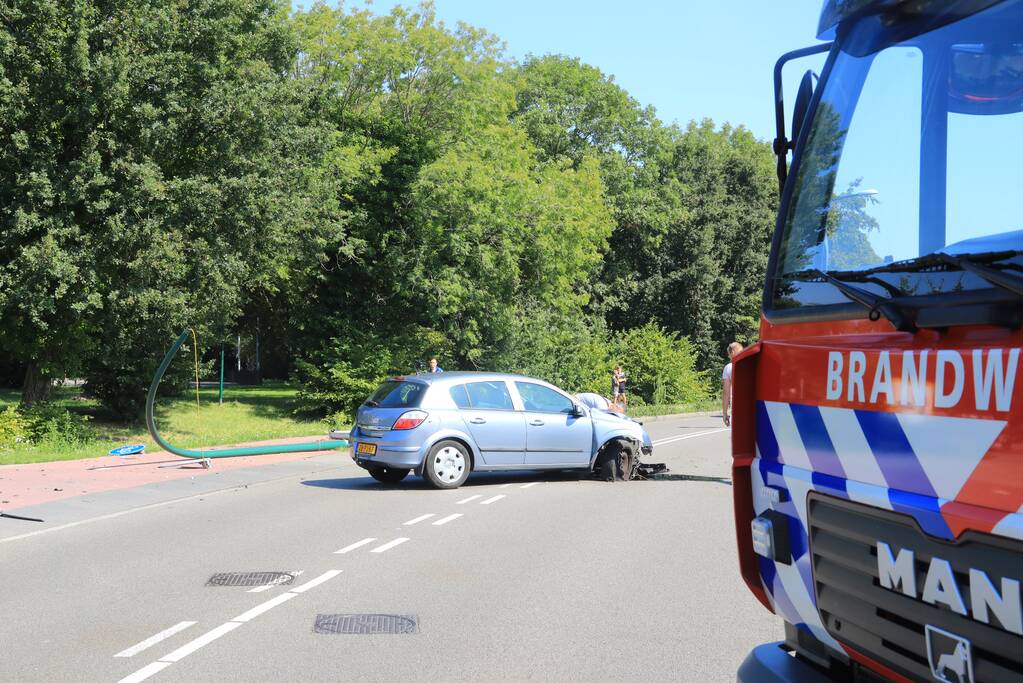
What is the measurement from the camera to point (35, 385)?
24.5m

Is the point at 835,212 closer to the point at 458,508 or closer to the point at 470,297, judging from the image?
the point at 458,508

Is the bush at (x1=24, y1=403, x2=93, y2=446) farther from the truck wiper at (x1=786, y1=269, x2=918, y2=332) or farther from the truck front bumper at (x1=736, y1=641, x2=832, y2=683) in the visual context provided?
the truck wiper at (x1=786, y1=269, x2=918, y2=332)

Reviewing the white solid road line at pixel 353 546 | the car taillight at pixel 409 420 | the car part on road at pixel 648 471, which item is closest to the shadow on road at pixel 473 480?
the car part on road at pixel 648 471

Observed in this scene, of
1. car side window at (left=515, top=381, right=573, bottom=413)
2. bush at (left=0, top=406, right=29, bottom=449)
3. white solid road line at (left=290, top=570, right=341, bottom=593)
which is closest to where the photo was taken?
white solid road line at (left=290, top=570, right=341, bottom=593)

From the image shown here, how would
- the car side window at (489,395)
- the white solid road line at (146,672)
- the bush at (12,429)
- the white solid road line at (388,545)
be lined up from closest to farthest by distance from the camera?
the white solid road line at (146,672) → the white solid road line at (388,545) → the car side window at (489,395) → the bush at (12,429)

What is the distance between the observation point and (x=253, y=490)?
14.3m

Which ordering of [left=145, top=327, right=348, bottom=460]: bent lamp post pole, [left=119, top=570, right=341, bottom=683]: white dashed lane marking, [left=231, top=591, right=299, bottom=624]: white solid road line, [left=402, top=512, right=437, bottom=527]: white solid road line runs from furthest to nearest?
[left=145, top=327, right=348, bottom=460]: bent lamp post pole
[left=402, top=512, right=437, bottom=527]: white solid road line
[left=231, top=591, right=299, bottom=624]: white solid road line
[left=119, top=570, right=341, bottom=683]: white dashed lane marking

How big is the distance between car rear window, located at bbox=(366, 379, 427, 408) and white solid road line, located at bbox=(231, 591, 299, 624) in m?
6.66

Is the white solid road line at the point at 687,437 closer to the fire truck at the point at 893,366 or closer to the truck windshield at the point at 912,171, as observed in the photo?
the fire truck at the point at 893,366

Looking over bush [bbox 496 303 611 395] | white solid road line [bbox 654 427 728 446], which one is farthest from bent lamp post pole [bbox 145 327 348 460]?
bush [bbox 496 303 611 395]

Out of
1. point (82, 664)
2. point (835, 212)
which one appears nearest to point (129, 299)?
point (82, 664)

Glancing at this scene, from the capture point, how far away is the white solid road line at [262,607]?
6680mm

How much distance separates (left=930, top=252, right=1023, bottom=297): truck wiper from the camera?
8.59 ft

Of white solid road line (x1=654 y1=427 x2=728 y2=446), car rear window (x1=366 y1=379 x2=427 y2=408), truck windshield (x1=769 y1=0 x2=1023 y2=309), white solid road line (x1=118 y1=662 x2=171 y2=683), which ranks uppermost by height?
truck windshield (x1=769 y1=0 x2=1023 y2=309)
